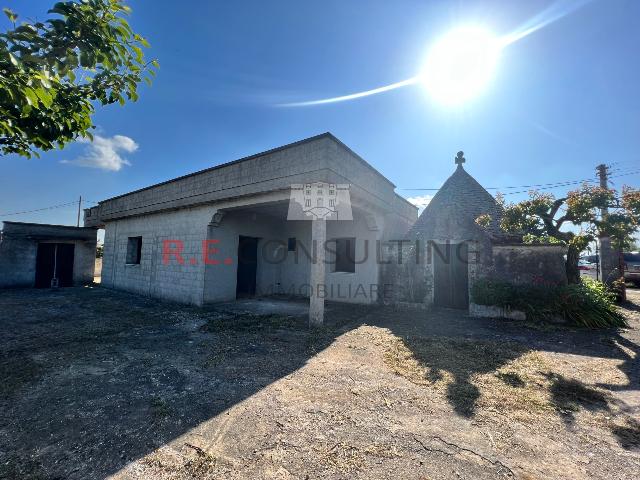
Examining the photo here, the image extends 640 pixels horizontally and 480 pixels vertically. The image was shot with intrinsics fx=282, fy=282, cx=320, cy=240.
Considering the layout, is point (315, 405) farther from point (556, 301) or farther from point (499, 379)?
point (556, 301)

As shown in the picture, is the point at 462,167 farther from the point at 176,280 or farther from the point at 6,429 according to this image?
the point at 6,429

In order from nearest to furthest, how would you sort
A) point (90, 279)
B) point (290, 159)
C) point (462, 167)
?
point (290, 159), point (462, 167), point (90, 279)

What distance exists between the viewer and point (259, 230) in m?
11.3

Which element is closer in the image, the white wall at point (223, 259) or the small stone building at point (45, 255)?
the white wall at point (223, 259)

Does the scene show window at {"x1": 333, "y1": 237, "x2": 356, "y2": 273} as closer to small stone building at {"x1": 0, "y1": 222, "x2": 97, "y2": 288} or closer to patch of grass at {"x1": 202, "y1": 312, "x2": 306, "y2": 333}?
patch of grass at {"x1": 202, "y1": 312, "x2": 306, "y2": 333}

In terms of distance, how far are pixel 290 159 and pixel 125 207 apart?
32.3 feet

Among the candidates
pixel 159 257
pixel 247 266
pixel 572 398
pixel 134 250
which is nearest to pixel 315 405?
pixel 572 398

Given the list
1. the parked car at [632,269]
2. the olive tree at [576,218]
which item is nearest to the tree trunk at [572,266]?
the olive tree at [576,218]

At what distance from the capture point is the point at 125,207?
1291 cm

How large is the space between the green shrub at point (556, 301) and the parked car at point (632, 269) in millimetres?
10408

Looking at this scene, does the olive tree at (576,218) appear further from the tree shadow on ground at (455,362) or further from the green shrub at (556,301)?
the tree shadow on ground at (455,362)

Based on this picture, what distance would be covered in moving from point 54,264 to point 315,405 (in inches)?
700

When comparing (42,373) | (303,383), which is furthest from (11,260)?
(303,383)

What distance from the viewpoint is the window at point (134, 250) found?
494 inches
